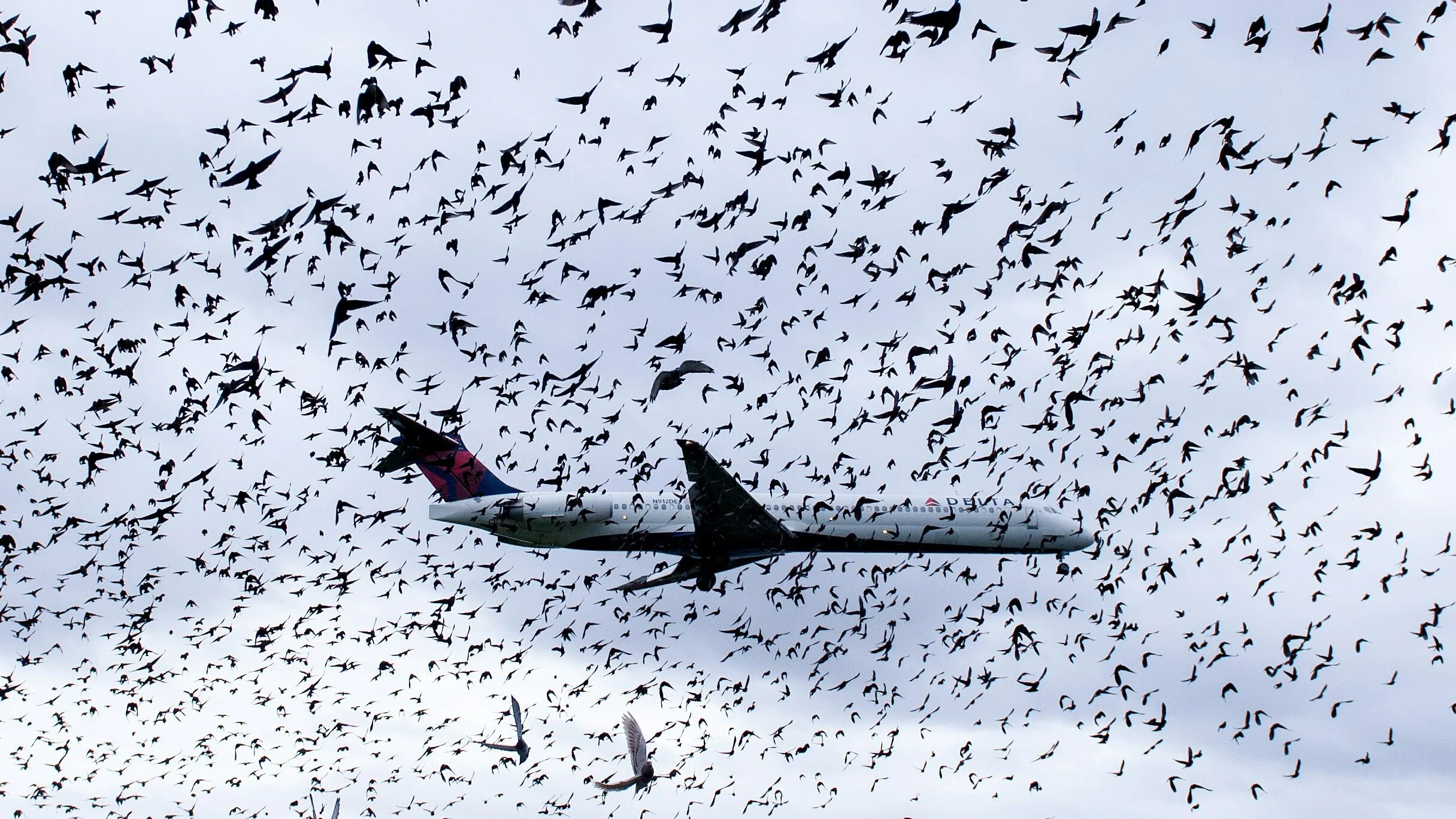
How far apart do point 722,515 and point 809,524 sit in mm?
6793

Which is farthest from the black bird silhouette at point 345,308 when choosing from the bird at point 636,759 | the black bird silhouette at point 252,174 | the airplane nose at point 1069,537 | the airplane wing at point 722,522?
the airplane nose at point 1069,537

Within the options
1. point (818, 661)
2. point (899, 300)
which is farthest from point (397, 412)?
point (899, 300)

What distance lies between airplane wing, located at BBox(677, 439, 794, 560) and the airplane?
80 mm

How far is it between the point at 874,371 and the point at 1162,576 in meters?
10.6

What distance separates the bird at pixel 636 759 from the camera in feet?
136

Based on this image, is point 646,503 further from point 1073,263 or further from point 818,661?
point 1073,263

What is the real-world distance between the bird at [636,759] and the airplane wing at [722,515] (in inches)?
609

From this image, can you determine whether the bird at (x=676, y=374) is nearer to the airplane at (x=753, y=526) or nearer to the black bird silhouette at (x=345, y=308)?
the black bird silhouette at (x=345, y=308)

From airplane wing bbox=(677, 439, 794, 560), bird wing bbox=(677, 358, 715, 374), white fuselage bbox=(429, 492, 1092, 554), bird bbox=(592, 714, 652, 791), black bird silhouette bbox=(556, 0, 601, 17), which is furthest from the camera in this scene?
white fuselage bbox=(429, 492, 1092, 554)

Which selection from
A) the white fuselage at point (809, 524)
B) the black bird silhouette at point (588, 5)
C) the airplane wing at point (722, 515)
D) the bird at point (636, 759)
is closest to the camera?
the black bird silhouette at point (588, 5)

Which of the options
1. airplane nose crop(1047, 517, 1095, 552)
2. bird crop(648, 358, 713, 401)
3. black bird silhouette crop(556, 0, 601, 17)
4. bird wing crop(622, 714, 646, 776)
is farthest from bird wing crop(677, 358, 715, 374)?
airplane nose crop(1047, 517, 1095, 552)

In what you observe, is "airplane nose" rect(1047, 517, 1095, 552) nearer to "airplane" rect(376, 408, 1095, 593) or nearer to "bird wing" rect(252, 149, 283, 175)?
"airplane" rect(376, 408, 1095, 593)

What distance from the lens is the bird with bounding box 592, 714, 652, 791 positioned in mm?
41469

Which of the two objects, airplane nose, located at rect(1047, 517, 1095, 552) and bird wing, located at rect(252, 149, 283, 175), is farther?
airplane nose, located at rect(1047, 517, 1095, 552)
